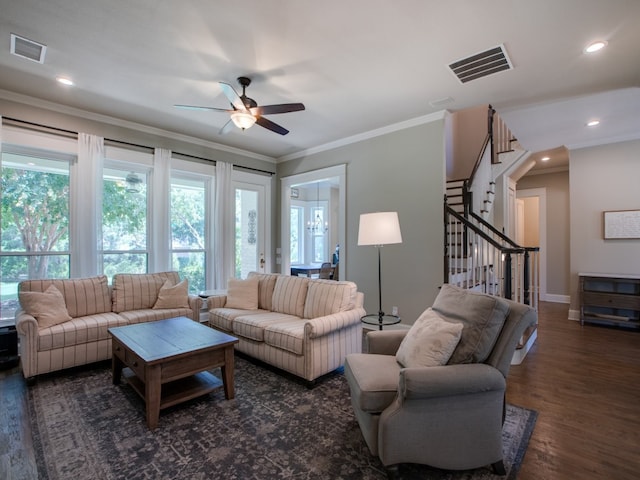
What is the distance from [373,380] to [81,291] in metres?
3.40

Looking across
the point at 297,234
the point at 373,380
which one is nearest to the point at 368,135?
the point at 373,380

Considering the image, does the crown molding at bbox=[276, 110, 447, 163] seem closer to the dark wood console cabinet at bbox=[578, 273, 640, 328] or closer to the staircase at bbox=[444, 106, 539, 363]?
the staircase at bbox=[444, 106, 539, 363]

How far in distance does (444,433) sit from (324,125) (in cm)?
386

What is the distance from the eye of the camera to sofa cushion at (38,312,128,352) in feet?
9.52

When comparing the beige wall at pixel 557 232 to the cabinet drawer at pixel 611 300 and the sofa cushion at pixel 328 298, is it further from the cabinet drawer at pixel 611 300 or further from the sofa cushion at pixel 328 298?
the sofa cushion at pixel 328 298

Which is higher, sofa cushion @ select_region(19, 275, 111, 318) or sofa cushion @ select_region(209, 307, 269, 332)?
sofa cushion @ select_region(19, 275, 111, 318)

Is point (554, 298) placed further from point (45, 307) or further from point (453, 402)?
point (45, 307)

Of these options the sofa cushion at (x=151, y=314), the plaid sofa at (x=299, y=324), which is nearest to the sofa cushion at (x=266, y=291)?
the plaid sofa at (x=299, y=324)

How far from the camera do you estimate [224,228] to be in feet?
17.0

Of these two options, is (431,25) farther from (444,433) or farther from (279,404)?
(279,404)

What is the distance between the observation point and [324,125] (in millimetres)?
4445

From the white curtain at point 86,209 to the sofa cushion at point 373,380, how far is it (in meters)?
3.59

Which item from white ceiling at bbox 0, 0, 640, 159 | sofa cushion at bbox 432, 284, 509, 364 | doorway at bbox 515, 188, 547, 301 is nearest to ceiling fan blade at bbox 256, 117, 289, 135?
white ceiling at bbox 0, 0, 640, 159

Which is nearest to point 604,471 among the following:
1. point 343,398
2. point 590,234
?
point 343,398
